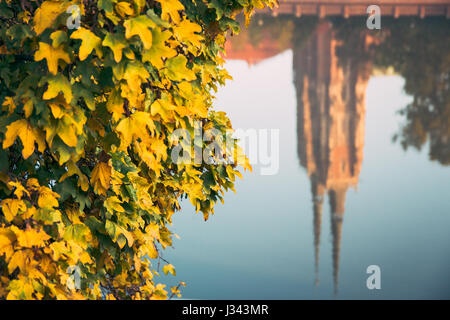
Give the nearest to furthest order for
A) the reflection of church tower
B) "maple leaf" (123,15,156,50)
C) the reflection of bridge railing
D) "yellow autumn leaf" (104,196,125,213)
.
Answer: "maple leaf" (123,15,156,50) < "yellow autumn leaf" (104,196,125,213) < the reflection of bridge railing < the reflection of church tower

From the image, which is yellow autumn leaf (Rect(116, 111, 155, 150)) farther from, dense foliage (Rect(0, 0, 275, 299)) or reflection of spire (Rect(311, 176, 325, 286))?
reflection of spire (Rect(311, 176, 325, 286))

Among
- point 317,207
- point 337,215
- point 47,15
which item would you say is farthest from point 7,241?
point 337,215

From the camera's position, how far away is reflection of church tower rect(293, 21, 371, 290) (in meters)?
59.7

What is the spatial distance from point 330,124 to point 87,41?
60.3 metres

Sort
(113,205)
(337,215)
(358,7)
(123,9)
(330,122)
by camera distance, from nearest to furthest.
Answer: (123,9) → (113,205) → (358,7) → (330,122) → (337,215)

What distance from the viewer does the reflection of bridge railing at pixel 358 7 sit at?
44.7 metres

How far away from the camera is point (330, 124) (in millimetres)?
62312

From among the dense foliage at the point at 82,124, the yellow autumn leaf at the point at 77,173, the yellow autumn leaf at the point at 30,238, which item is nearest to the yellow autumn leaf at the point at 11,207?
the dense foliage at the point at 82,124

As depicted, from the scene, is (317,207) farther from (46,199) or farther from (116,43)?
(116,43)

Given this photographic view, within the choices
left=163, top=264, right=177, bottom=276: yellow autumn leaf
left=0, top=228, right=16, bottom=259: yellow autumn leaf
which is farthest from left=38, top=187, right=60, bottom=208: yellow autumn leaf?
left=163, top=264, right=177, bottom=276: yellow autumn leaf

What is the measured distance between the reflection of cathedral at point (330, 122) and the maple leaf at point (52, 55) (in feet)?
181

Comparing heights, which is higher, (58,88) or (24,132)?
(58,88)

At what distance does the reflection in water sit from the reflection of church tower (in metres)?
0.10
